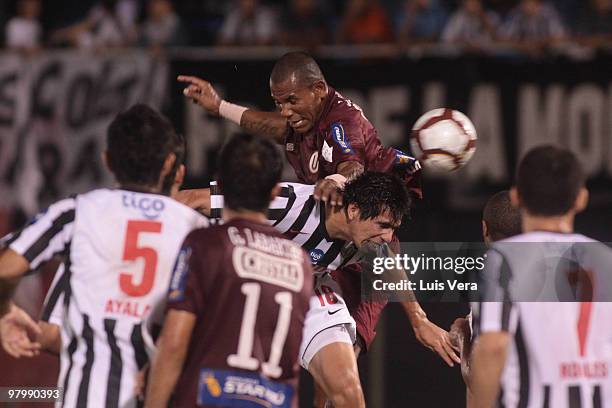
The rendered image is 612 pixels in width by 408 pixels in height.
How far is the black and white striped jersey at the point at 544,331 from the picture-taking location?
14.0ft

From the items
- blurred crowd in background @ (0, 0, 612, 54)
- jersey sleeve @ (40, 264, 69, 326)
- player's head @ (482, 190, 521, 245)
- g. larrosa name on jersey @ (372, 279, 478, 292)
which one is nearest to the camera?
jersey sleeve @ (40, 264, 69, 326)

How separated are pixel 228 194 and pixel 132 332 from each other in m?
0.70

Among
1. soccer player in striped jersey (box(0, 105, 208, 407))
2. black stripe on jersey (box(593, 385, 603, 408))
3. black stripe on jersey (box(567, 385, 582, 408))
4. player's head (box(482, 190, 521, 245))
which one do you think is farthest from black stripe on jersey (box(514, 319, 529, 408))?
player's head (box(482, 190, 521, 245))

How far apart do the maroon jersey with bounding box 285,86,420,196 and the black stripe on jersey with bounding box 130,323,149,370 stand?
2463 mm

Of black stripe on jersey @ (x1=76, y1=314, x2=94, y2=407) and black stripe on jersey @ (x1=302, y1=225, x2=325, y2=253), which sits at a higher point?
black stripe on jersey @ (x1=302, y1=225, x2=325, y2=253)

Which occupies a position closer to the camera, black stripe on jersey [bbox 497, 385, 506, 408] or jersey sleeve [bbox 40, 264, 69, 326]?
black stripe on jersey [bbox 497, 385, 506, 408]

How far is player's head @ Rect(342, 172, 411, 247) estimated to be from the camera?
6.32 m

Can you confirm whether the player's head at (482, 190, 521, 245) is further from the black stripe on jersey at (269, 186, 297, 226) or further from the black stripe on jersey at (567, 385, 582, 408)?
the black stripe on jersey at (567, 385, 582, 408)

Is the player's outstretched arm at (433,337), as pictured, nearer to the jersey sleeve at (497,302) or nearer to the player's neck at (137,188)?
the jersey sleeve at (497,302)

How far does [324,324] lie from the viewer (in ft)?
21.6

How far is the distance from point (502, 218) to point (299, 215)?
118 centimetres

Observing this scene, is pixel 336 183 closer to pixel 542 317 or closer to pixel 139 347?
pixel 139 347

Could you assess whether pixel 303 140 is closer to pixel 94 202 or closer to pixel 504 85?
pixel 94 202

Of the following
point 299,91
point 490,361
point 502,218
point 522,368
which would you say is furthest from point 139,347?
point 299,91
